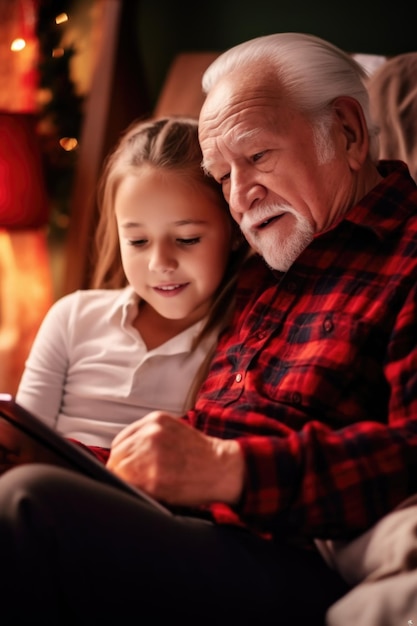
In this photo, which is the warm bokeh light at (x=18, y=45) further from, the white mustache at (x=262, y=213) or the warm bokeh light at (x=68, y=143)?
the white mustache at (x=262, y=213)

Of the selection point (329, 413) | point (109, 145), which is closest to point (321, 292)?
point (329, 413)

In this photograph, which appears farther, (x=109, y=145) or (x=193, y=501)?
(x=109, y=145)

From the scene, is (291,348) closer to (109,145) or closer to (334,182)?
(334,182)

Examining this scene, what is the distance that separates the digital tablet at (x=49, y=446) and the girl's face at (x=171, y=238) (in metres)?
0.46

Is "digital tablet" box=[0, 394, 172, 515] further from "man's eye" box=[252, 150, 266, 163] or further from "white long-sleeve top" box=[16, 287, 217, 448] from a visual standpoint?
"man's eye" box=[252, 150, 266, 163]

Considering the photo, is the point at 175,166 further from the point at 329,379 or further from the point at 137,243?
the point at 329,379

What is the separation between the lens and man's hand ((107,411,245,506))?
1062 millimetres

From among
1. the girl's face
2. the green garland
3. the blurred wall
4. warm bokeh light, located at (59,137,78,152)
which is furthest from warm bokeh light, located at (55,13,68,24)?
the girl's face

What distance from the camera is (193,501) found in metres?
1.07

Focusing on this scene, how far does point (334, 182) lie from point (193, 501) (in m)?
0.58

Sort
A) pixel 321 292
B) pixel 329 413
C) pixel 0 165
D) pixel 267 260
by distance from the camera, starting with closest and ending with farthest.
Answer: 1. pixel 329 413
2. pixel 321 292
3. pixel 267 260
4. pixel 0 165

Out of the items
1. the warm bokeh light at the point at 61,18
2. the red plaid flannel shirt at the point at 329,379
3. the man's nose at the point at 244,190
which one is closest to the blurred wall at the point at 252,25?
the warm bokeh light at the point at 61,18

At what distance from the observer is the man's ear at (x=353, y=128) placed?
140cm

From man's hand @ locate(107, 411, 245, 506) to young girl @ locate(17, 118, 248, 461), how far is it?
0.39 meters
